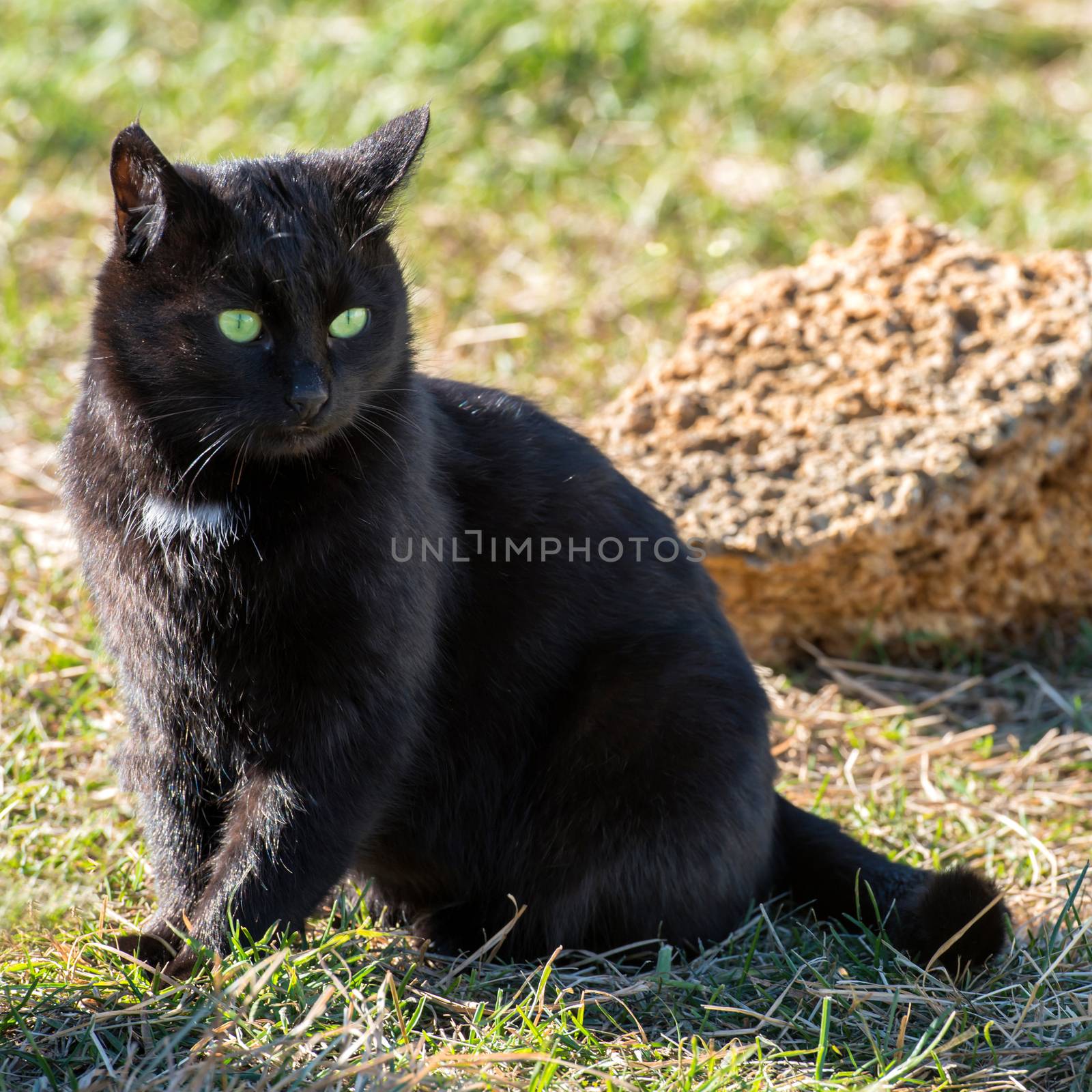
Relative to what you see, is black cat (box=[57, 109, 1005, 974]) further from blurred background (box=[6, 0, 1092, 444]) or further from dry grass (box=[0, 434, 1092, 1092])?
blurred background (box=[6, 0, 1092, 444])

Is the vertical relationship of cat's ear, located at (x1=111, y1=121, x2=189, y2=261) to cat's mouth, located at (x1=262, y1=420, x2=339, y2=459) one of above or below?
above

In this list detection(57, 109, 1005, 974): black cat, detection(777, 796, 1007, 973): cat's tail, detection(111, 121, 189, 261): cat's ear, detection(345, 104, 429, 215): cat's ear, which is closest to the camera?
detection(111, 121, 189, 261): cat's ear

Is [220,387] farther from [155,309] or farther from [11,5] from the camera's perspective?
[11,5]

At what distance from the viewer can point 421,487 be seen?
2.31 metres

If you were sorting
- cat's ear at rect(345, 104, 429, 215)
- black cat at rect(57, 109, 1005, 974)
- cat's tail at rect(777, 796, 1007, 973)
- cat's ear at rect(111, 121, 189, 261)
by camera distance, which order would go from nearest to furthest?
cat's ear at rect(111, 121, 189, 261)
black cat at rect(57, 109, 1005, 974)
cat's ear at rect(345, 104, 429, 215)
cat's tail at rect(777, 796, 1007, 973)

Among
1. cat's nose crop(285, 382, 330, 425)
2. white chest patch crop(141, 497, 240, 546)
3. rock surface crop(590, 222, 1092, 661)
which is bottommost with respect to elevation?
rock surface crop(590, 222, 1092, 661)

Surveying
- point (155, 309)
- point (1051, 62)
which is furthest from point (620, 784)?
point (1051, 62)

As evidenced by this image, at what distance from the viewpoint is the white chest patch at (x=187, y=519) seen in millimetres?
2143

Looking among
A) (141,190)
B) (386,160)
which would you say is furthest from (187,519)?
(386,160)

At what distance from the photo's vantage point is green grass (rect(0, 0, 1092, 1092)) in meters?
2.08

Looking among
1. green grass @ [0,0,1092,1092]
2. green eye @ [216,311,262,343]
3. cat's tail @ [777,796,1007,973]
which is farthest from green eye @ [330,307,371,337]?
cat's tail @ [777,796,1007,973]

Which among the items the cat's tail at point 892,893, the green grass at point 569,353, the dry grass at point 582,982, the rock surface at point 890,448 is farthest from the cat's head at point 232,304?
the rock surface at point 890,448

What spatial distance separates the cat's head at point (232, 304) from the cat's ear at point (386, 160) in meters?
0.05

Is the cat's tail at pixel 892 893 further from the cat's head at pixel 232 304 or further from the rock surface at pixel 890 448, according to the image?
the cat's head at pixel 232 304
